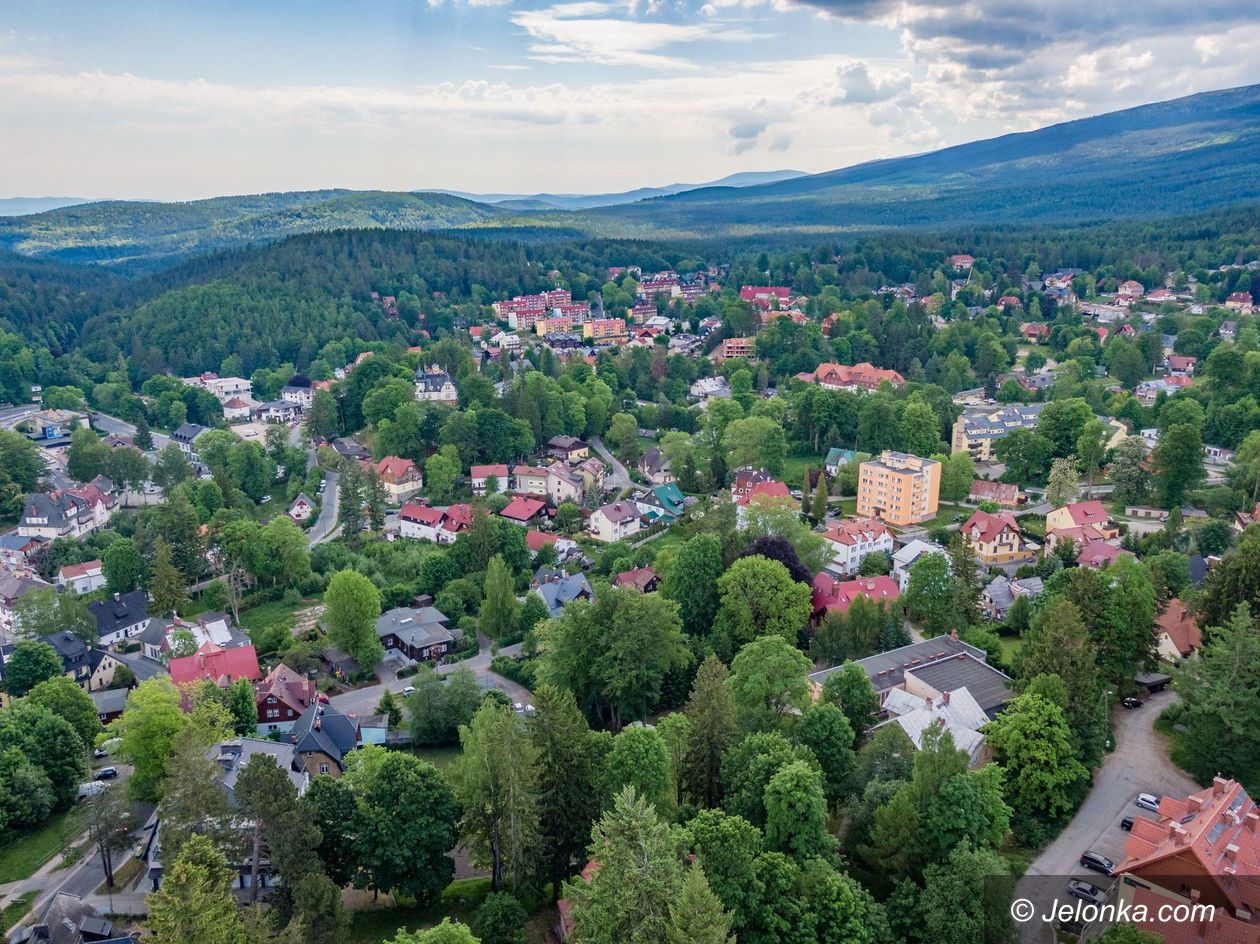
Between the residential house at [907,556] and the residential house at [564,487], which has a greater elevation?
the residential house at [907,556]

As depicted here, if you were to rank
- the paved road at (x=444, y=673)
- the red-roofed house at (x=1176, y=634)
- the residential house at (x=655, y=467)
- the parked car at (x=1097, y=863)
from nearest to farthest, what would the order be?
the parked car at (x=1097, y=863) < the red-roofed house at (x=1176, y=634) < the paved road at (x=444, y=673) < the residential house at (x=655, y=467)

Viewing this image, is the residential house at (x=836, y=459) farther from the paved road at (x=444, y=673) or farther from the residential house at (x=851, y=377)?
the paved road at (x=444, y=673)

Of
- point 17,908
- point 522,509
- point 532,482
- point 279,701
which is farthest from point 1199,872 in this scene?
point 532,482

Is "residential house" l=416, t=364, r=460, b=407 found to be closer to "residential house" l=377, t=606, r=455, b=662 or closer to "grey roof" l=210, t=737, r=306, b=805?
"residential house" l=377, t=606, r=455, b=662

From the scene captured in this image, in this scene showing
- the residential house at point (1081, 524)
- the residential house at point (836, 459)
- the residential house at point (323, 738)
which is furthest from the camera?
the residential house at point (836, 459)

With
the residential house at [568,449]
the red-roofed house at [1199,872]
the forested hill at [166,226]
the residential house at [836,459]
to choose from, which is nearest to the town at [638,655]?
the red-roofed house at [1199,872]

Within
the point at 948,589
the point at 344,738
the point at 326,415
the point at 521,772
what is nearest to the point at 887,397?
the point at 948,589

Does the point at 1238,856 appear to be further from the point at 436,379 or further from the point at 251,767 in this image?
the point at 436,379
